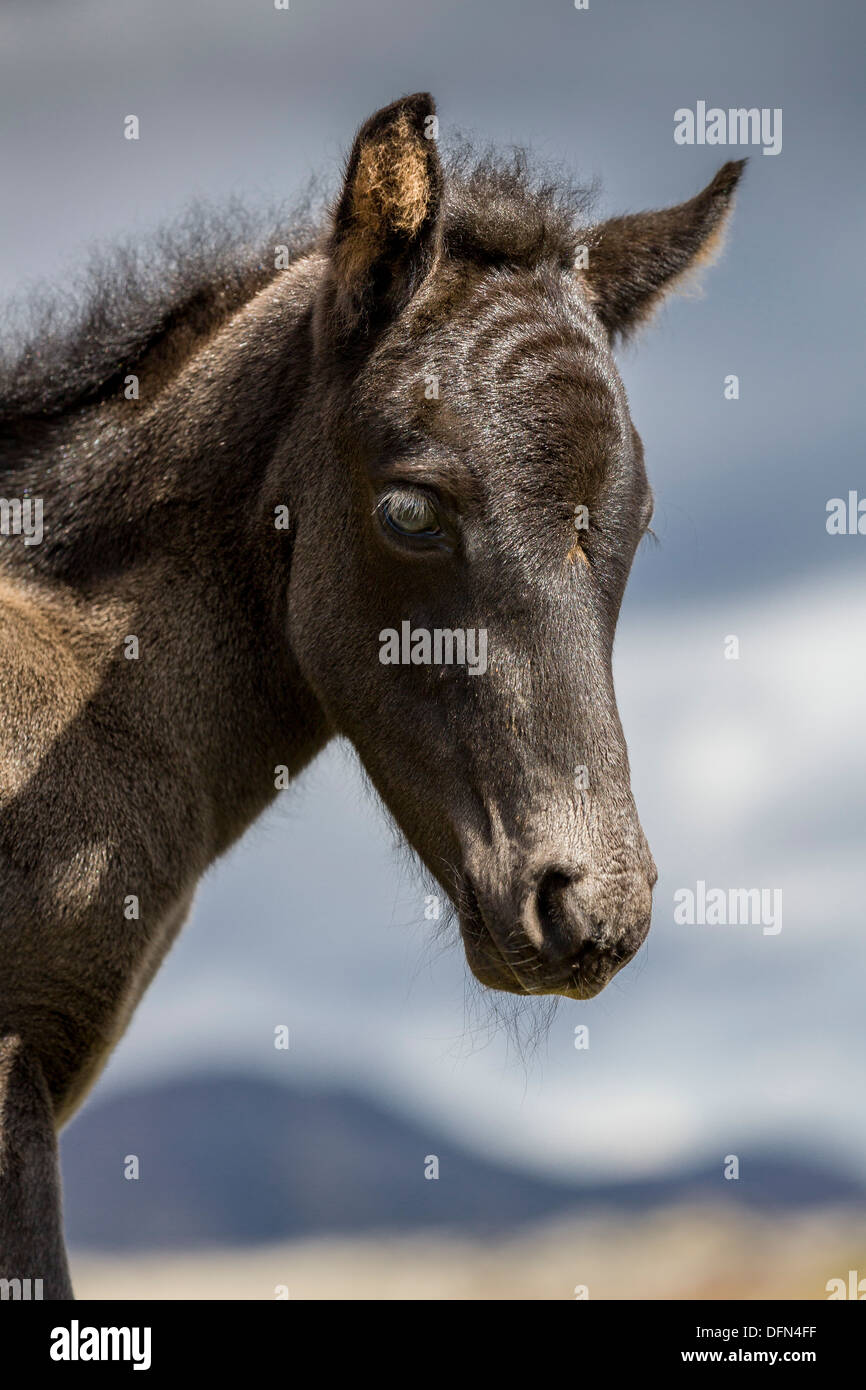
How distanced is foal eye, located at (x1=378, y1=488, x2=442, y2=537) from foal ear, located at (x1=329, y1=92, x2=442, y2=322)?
3.12 ft

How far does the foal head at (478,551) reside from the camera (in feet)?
17.9

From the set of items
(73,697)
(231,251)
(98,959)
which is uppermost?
(231,251)

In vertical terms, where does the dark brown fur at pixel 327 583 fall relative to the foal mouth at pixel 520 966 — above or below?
above

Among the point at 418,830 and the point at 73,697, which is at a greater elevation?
the point at 73,697

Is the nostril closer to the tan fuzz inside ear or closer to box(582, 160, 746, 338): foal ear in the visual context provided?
the tan fuzz inside ear

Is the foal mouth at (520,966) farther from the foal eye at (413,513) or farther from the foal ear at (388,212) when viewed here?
the foal ear at (388,212)

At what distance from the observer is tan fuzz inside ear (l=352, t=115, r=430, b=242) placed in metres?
6.07

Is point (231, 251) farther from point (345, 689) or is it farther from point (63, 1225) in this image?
point (63, 1225)

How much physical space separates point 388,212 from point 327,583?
5.49 ft

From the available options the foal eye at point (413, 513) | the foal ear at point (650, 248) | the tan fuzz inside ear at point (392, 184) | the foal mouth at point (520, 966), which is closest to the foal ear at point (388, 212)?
the tan fuzz inside ear at point (392, 184)

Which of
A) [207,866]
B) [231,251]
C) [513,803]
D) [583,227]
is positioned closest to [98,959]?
[207,866]

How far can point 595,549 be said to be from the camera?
5.93m

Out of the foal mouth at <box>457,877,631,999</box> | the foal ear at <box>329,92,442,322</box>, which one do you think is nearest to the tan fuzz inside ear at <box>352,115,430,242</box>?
the foal ear at <box>329,92,442,322</box>

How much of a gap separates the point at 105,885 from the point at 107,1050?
2.77 feet
